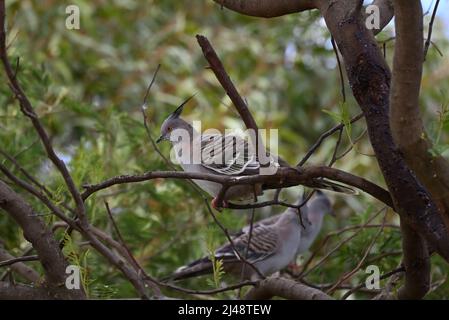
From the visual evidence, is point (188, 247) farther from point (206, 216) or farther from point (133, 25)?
point (133, 25)

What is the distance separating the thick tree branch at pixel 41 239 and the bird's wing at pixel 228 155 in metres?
0.75

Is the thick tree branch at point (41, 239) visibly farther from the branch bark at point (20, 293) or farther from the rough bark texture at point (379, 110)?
the rough bark texture at point (379, 110)

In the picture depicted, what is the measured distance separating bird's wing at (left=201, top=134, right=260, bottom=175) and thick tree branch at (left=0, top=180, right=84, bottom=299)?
2.46 ft

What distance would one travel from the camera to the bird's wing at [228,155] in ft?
9.29

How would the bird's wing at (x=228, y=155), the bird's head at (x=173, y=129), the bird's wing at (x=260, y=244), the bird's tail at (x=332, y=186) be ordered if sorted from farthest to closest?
the bird's wing at (x=260, y=244) → the bird's head at (x=173, y=129) → the bird's wing at (x=228, y=155) → the bird's tail at (x=332, y=186)

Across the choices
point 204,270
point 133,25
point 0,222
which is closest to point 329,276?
point 204,270

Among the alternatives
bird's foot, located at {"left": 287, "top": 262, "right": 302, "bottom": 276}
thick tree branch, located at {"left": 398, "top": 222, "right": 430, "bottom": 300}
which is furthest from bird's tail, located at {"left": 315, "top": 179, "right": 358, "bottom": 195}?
bird's foot, located at {"left": 287, "top": 262, "right": 302, "bottom": 276}

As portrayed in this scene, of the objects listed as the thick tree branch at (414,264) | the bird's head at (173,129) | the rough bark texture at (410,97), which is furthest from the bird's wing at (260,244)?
the rough bark texture at (410,97)

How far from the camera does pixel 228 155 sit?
2939 mm

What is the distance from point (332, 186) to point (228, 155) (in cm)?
60

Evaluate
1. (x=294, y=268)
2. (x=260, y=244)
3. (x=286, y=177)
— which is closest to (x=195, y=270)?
(x=260, y=244)

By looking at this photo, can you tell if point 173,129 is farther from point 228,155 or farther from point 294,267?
point 294,267

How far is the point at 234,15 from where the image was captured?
293 inches
